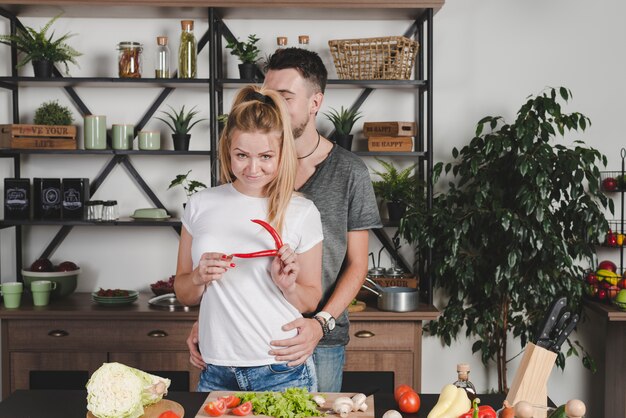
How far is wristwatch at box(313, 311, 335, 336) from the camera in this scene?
2186mm

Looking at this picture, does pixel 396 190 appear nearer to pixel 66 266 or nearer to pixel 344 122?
pixel 344 122

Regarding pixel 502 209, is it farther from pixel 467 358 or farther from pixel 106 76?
pixel 106 76

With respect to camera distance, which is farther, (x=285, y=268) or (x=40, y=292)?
(x=40, y=292)

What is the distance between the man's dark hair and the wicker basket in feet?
4.63

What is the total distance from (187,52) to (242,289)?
2.17 metres

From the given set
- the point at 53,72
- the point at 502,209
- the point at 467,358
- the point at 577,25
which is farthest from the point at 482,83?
the point at 53,72

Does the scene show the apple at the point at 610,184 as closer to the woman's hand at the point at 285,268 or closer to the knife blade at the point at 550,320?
the knife blade at the point at 550,320

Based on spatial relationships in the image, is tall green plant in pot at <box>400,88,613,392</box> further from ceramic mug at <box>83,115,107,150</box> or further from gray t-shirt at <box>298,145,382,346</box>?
ceramic mug at <box>83,115,107,150</box>

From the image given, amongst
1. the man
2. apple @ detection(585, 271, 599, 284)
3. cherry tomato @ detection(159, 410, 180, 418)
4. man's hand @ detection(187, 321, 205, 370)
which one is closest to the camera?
cherry tomato @ detection(159, 410, 180, 418)

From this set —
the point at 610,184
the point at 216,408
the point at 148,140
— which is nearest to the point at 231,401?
the point at 216,408

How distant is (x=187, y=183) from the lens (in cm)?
403

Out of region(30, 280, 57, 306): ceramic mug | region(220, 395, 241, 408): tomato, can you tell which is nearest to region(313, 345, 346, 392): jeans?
region(220, 395, 241, 408): tomato

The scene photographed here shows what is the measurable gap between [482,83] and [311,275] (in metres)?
2.40

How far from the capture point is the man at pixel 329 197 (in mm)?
2299
